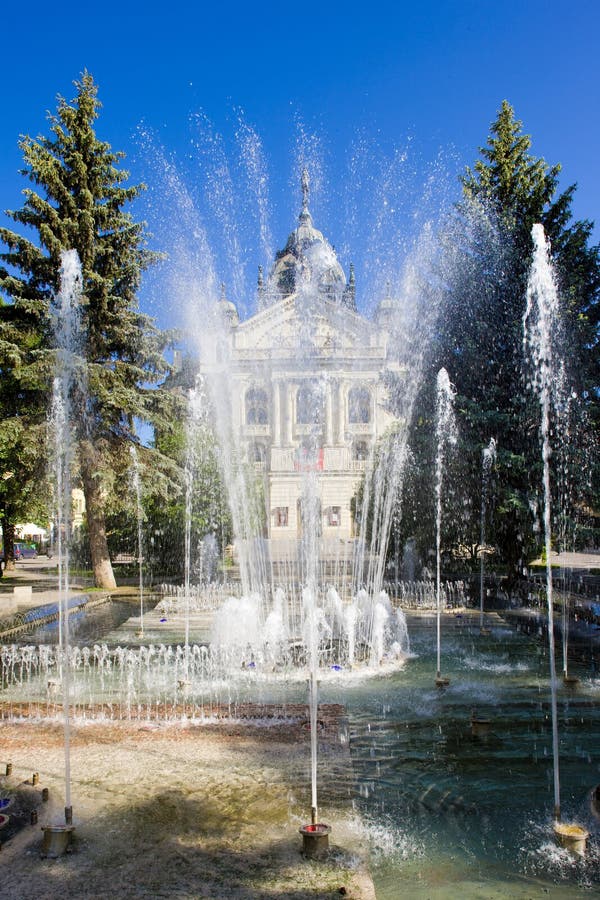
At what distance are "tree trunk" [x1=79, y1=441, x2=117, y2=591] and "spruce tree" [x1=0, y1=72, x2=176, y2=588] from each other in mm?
30

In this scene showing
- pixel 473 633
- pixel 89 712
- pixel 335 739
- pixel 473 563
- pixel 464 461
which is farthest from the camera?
pixel 473 563

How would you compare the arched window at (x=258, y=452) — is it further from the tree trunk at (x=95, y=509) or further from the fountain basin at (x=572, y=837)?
the fountain basin at (x=572, y=837)

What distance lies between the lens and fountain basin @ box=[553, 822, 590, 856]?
15.5 ft

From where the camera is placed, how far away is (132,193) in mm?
22891

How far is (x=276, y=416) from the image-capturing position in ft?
167

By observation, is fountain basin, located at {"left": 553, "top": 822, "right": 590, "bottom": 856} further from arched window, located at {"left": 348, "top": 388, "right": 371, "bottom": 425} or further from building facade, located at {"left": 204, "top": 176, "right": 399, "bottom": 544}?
arched window, located at {"left": 348, "top": 388, "right": 371, "bottom": 425}

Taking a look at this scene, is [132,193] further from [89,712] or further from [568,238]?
[89,712]

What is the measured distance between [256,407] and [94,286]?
1310 inches

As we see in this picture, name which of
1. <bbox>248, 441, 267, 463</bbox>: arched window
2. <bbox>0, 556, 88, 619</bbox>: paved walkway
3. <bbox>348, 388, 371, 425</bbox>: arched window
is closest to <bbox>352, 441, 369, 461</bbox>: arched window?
<bbox>348, 388, 371, 425</bbox>: arched window

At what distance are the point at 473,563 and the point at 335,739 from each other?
67.1 feet

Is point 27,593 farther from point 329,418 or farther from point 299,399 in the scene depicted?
point 299,399

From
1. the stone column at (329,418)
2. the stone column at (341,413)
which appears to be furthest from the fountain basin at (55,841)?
the stone column at (329,418)

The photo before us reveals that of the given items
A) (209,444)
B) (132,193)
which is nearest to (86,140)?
(132,193)

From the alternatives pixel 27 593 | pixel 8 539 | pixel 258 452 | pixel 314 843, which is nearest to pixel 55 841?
pixel 314 843
